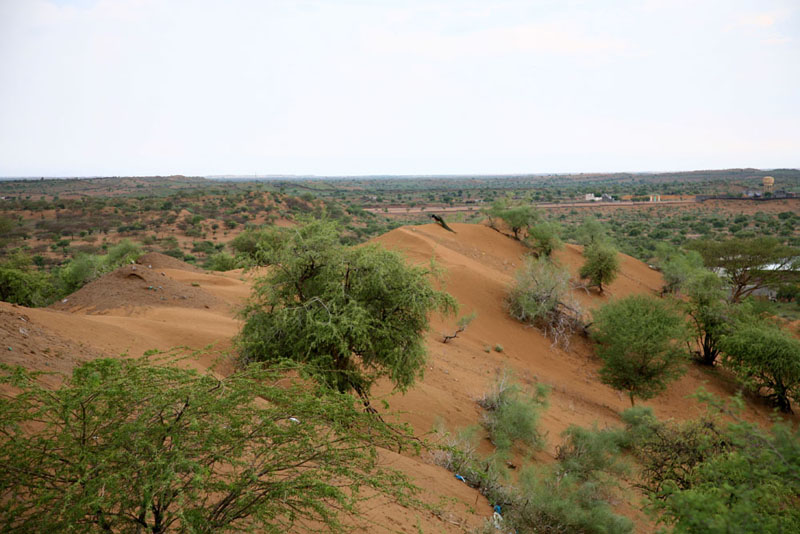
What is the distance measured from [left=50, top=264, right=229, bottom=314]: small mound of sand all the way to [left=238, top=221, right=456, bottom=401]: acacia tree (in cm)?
762

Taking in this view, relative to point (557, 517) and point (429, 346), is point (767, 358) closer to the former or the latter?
point (429, 346)

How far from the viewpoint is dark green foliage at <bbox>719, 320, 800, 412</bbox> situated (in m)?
14.7

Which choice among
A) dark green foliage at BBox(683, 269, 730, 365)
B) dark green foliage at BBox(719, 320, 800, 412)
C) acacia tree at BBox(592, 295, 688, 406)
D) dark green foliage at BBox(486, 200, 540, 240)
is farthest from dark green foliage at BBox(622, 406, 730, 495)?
dark green foliage at BBox(486, 200, 540, 240)

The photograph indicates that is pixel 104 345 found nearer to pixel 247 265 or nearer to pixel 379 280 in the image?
pixel 247 265

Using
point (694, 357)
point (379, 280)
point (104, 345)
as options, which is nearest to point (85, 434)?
point (379, 280)

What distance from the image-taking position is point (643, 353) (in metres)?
13.9

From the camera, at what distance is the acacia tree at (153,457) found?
11.1ft

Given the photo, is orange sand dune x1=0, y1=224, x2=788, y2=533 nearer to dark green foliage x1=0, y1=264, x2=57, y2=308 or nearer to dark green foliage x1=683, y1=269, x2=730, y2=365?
dark green foliage x1=683, y1=269, x2=730, y2=365

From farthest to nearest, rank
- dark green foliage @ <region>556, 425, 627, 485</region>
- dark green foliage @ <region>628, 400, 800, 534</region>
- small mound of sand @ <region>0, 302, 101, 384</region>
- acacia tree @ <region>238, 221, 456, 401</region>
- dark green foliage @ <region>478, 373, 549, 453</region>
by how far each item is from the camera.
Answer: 1. dark green foliage @ <region>478, 373, 549, 453</region>
2. dark green foliage @ <region>556, 425, 627, 485</region>
3. acacia tree @ <region>238, 221, 456, 401</region>
4. small mound of sand @ <region>0, 302, 101, 384</region>
5. dark green foliage @ <region>628, 400, 800, 534</region>

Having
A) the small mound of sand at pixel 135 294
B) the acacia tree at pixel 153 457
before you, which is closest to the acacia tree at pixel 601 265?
the small mound of sand at pixel 135 294

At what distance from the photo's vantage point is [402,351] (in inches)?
349

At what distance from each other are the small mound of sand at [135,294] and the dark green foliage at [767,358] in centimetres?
1817

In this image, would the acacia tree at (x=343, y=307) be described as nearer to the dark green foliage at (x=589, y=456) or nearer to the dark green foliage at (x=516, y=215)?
the dark green foliage at (x=589, y=456)

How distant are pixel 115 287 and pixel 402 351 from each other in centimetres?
1237
